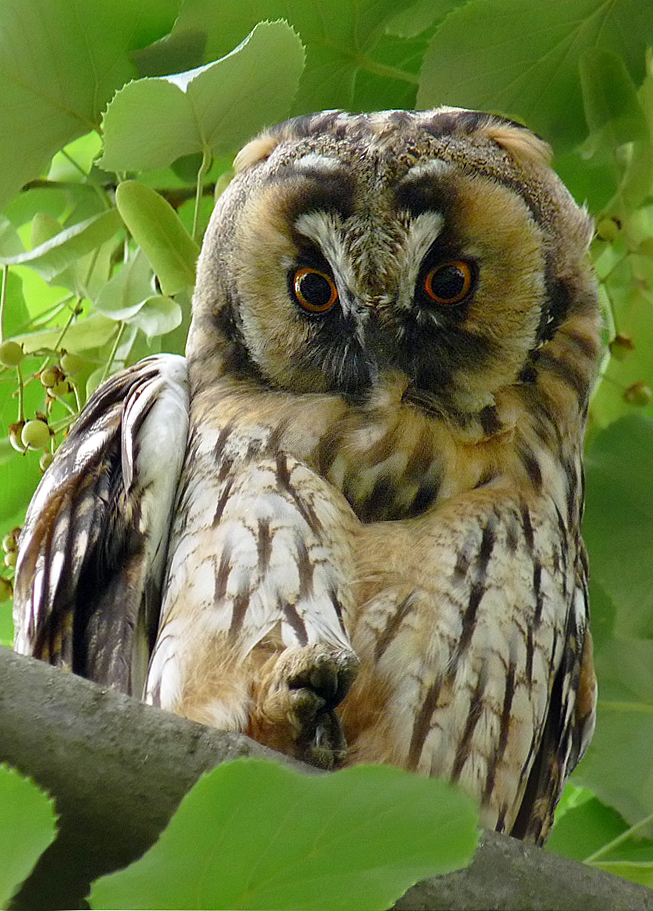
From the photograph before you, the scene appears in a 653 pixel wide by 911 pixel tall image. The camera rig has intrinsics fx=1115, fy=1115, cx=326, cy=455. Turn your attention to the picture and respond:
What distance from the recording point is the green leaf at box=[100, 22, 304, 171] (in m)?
1.53

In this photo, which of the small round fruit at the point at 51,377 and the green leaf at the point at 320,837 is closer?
the green leaf at the point at 320,837

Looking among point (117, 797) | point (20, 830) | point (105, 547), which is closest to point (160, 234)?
point (105, 547)

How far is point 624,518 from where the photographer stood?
1.81 metres

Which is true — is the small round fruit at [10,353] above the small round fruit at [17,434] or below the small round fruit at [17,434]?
above

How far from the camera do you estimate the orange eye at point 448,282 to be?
1.54 m

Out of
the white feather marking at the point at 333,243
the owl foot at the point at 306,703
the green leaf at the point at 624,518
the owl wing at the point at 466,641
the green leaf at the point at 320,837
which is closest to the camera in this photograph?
the green leaf at the point at 320,837

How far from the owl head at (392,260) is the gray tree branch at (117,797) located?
79 centimetres

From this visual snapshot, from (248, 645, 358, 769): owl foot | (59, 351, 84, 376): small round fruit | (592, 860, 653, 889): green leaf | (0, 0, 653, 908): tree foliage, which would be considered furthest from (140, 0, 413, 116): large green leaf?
(592, 860, 653, 889): green leaf

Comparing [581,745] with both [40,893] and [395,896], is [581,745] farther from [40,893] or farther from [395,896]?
[395,896]

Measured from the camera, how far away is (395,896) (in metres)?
0.60

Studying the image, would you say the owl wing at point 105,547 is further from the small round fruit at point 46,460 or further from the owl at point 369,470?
the small round fruit at point 46,460

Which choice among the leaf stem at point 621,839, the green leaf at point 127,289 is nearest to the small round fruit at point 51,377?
the green leaf at point 127,289

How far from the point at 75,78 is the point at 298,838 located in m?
1.44

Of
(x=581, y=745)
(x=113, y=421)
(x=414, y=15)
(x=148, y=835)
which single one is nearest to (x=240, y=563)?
(x=113, y=421)
